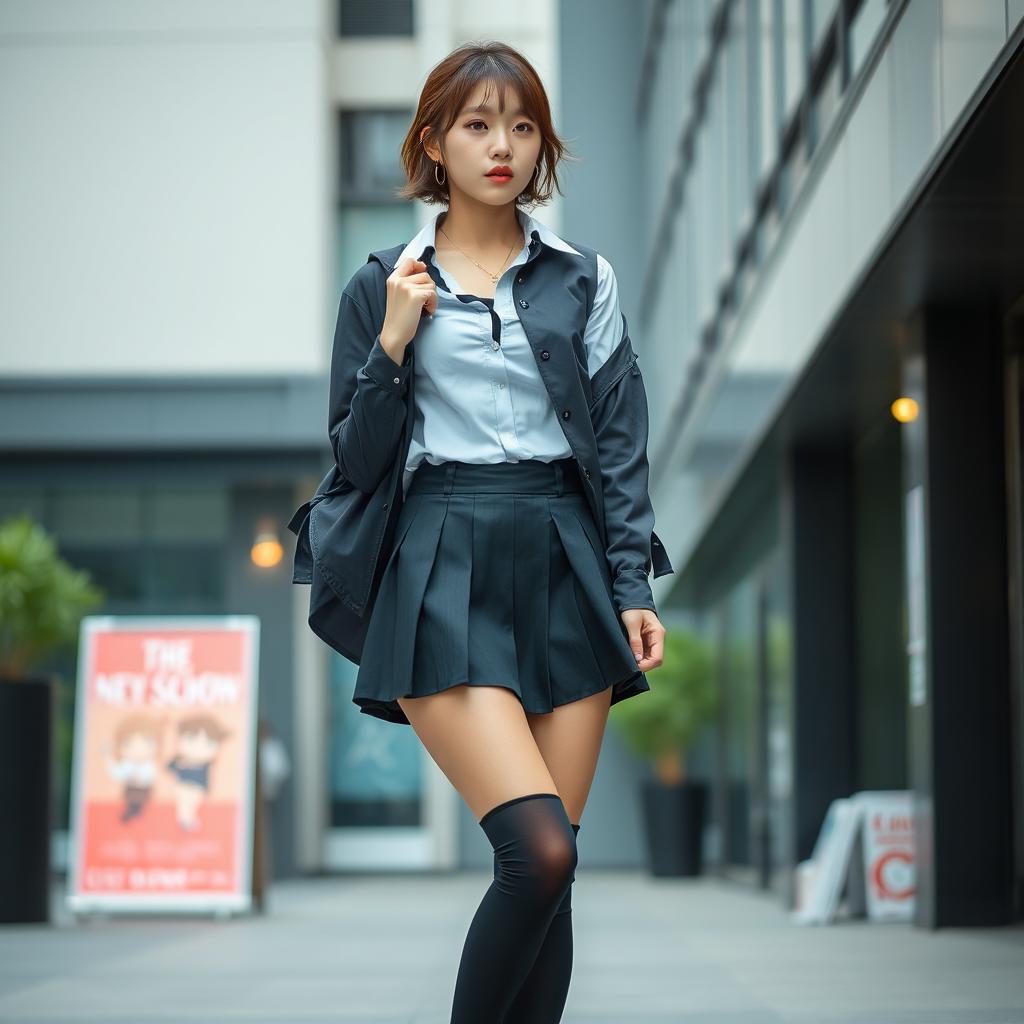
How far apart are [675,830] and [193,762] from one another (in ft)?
23.7

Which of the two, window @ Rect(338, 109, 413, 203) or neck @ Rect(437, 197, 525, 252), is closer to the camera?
neck @ Rect(437, 197, 525, 252)

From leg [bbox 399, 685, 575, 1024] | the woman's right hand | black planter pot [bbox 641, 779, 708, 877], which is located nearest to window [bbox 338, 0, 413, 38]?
black planter pot [bbox 641, 779, 708, 877]

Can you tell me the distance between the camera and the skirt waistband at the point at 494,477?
105 inches

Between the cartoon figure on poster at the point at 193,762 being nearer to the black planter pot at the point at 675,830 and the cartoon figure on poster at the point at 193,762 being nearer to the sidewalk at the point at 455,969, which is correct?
the sidewalk at the point at 455,969

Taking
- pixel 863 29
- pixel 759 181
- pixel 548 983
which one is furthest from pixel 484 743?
pixel 759 181

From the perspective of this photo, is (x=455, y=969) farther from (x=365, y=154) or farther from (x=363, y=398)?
(x=365, y=154)

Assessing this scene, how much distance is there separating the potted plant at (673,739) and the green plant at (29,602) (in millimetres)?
7145

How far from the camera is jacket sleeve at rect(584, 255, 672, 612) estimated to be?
2668mm

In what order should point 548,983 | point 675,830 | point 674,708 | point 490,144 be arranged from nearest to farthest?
point 548,983, point 490,144, point 675,830, point 674,708

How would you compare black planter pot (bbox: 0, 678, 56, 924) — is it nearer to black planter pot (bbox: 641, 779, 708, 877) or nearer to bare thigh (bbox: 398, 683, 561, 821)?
bare thigh (bbox: 398, 683, 561, 821)

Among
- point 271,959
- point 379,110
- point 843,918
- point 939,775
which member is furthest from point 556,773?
point 379,110

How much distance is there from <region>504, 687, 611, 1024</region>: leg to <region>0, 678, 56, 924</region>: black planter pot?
21.8ft

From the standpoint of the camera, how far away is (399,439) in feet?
8.74

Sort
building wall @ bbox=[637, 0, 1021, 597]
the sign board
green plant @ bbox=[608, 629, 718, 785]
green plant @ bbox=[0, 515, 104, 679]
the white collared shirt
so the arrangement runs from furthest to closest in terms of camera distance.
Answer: green plant @ bbox=[608, 629, 718, 785]
green plant @ bbox=[0, 515, 104, 679]
the sign board
building wall @ bbox=[637, 0, 1021, 597]
the white collared shirt
